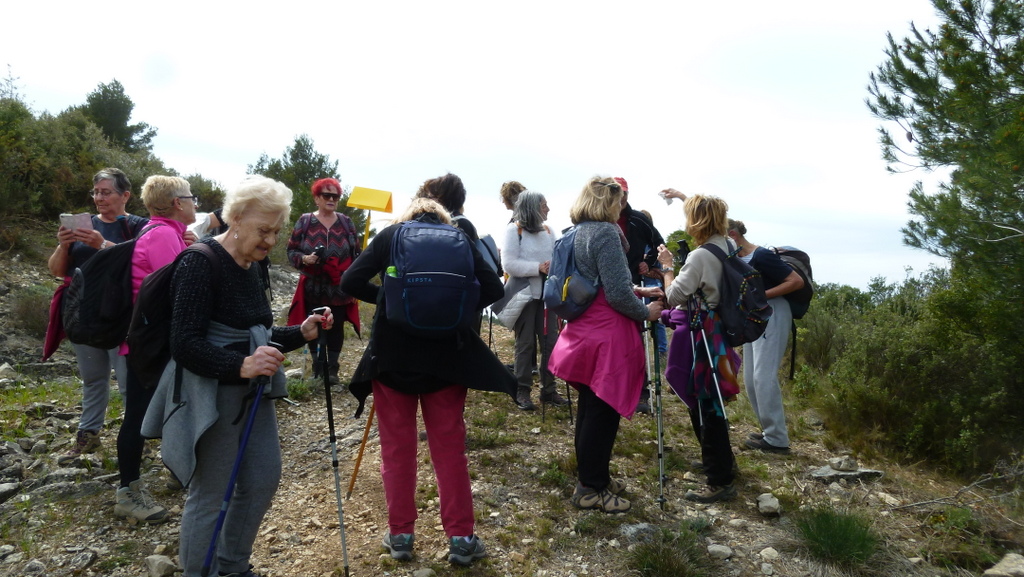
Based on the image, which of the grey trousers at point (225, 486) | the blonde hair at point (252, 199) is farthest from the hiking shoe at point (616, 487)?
the blonde hair at point (252, 199)

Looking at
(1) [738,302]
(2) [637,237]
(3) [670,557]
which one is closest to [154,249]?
(3) [670,557]

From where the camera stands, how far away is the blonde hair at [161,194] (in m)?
4.01

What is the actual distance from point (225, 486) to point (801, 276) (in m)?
4.65

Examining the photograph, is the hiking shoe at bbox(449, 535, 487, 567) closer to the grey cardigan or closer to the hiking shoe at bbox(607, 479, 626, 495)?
the hiking shoe at bbox(607, 479, 626, 495)

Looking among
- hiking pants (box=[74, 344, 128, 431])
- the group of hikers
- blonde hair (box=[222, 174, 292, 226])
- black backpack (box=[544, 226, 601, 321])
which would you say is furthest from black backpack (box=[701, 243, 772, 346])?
hiking pants (box=[74, 344, 128, 431])

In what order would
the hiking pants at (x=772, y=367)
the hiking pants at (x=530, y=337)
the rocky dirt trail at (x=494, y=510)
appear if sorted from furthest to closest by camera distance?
the hiking pants at (x=530, y=337) < the hiking pants at (x=772, y=367) < the rocky dirt trail at (x=494, y=510)

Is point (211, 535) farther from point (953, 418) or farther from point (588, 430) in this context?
point (953, 418)

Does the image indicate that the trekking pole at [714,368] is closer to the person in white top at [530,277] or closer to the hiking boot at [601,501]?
the hiking boot at [601,501]

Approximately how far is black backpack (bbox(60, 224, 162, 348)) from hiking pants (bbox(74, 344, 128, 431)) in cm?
45

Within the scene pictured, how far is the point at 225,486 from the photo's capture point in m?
2.93

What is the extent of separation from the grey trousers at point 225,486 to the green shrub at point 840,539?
3072mm

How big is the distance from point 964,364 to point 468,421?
4807 millimetres

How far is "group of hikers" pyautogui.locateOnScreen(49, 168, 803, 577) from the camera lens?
2.85m

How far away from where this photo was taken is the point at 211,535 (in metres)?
2.90
